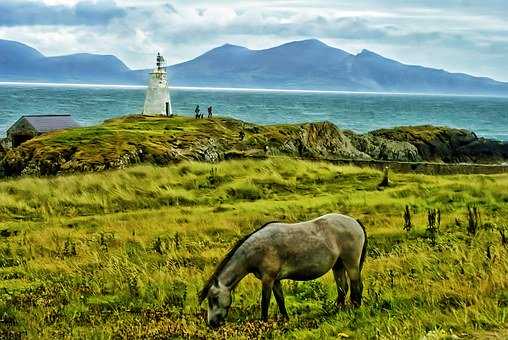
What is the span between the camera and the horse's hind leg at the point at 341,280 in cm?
1066

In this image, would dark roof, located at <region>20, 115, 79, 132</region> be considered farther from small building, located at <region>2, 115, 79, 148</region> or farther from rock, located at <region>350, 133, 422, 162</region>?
rock, located at <region>350, 133, 422, 162</region>

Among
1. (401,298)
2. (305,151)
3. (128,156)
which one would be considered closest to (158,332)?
(401,298)

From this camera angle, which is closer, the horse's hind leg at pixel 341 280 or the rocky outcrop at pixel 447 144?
the horse's hind leg at pixel 341 280

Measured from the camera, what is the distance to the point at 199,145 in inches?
1801

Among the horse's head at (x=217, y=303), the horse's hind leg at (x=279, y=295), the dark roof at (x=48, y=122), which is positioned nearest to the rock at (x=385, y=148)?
the dark roof at (x=48, y=122)

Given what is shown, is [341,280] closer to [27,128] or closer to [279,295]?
[279,295]

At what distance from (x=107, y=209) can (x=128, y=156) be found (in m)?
14.2

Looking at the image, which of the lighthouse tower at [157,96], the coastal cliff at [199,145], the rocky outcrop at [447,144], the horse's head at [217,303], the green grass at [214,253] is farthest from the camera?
the lighthouse tower at [157,96]

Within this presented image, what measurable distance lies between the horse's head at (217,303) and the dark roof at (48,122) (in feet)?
167

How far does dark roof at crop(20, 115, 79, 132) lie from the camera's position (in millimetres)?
57719

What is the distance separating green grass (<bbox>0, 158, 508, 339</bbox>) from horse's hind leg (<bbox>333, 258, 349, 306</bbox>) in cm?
26

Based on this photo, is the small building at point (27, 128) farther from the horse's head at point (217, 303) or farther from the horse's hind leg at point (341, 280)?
the horse's head at point (217, 303)

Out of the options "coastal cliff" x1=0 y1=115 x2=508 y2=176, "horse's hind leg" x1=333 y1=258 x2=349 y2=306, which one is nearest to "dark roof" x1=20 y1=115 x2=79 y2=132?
"coastal cliff" x1=0 y1=115 x2=508 y2=176

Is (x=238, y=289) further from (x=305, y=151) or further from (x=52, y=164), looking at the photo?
(x=305, y=151)
